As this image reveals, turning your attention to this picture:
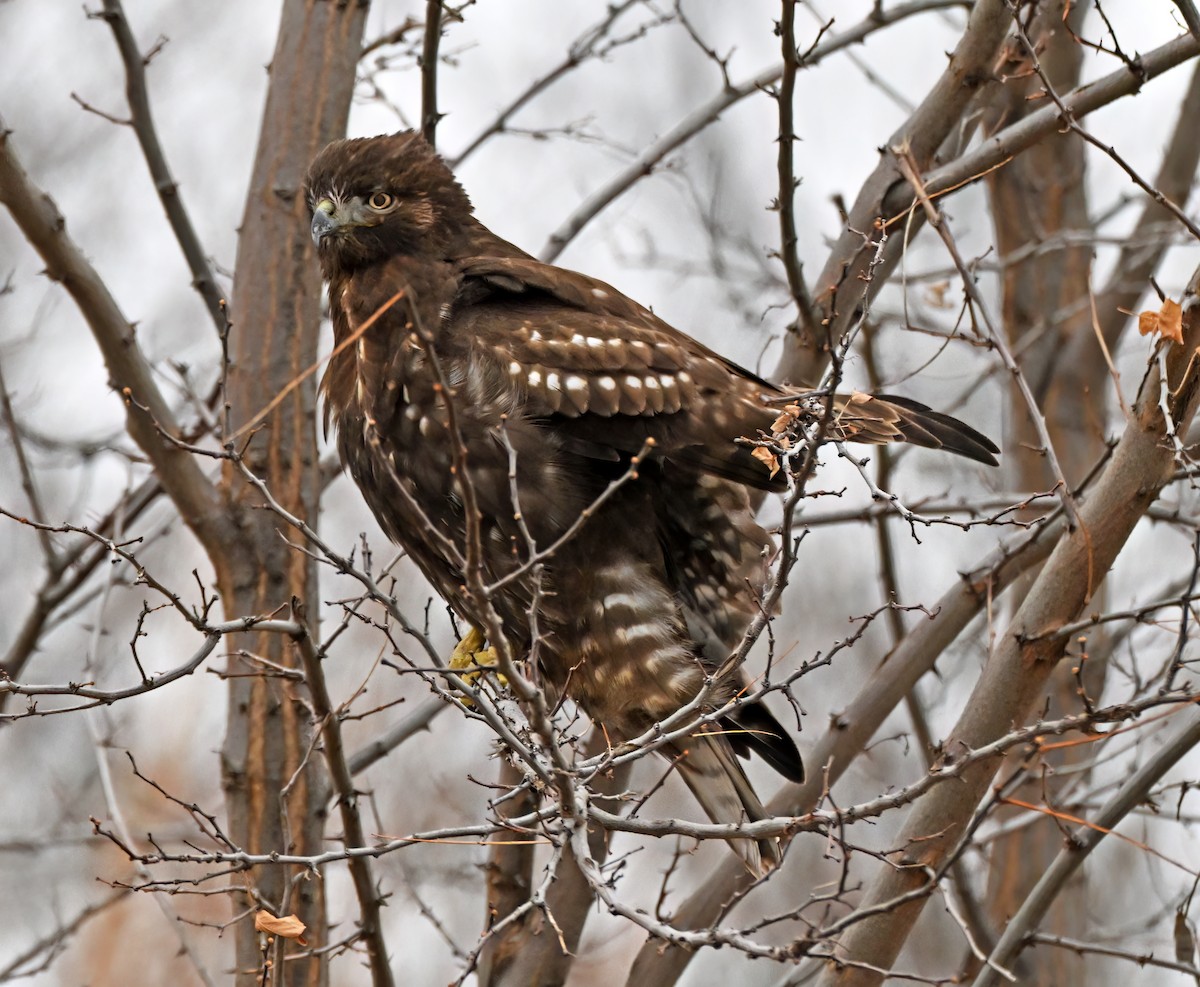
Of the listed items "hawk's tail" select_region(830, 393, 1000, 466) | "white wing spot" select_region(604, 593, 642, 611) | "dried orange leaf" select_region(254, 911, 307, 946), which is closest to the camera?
"dried orange leaf" select_region(254, 911, 307, 946)

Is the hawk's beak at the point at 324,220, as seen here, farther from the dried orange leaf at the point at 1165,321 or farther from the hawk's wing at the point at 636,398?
the dried orange leaf at the point at 1165,321

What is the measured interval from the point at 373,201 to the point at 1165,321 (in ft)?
7.78

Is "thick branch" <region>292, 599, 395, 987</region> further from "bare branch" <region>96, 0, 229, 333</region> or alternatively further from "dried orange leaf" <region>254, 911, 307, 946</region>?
"bare branch" <region>96, 0, 229, 333</region>

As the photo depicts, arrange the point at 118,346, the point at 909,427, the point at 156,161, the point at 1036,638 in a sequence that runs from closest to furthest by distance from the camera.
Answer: the point at 1036,638 → the point at 909,427 → the point at 118,346 → the point at 156,161

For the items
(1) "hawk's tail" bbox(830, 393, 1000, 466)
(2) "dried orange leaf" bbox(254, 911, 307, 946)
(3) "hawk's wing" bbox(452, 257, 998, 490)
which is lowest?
(2) "dried orange leaf" bbox(254, 911, 307, 946)

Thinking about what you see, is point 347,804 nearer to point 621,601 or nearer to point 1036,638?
point 621,601

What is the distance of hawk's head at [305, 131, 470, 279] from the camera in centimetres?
446

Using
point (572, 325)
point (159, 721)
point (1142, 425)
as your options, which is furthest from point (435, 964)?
point (1142, 425)

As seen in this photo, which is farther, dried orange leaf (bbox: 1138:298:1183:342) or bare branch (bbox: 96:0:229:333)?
bare branch (bbox: 96:0:229:333)

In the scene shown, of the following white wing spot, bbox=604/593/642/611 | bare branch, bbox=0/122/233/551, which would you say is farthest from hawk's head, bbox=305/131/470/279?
white wing spot, bbox=604/593/642/611

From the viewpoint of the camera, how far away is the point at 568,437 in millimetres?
4105

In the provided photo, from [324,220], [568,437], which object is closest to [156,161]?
[324,220]

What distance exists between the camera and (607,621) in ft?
14.1

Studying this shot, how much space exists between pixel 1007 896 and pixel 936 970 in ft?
12.9
